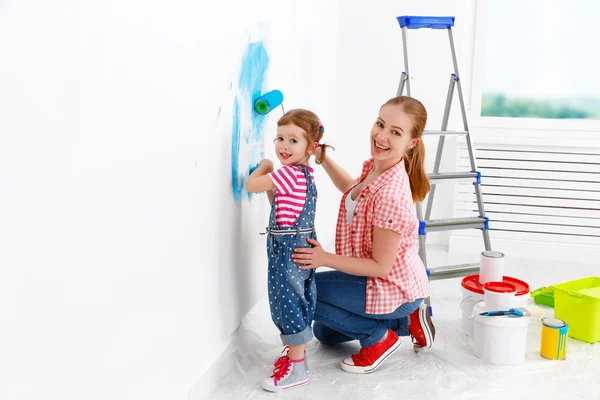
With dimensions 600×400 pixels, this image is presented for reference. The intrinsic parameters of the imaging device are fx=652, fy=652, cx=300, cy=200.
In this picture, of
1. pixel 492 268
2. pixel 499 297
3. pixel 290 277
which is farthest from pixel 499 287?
pixel 290 277

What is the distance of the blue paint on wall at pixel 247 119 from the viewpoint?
203cm

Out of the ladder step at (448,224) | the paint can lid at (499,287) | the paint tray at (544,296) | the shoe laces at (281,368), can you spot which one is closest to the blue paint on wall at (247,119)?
the shoe laces at (281,368)

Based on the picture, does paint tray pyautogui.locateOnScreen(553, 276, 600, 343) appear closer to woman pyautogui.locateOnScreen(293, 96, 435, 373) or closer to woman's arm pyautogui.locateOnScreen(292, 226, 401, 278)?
woman pyautogui.locateOnScreen(293, 96, 435, 373)

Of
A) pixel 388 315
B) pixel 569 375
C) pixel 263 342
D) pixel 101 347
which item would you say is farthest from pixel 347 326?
pixel 101 347

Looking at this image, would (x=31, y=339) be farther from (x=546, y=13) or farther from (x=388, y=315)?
(x=546, y=13)

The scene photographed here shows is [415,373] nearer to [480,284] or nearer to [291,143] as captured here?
[480,284]

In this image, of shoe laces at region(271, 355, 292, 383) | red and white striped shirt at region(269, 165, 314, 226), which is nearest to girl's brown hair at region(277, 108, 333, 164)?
red and white striped shirt at region(269, 165, 314, 226)

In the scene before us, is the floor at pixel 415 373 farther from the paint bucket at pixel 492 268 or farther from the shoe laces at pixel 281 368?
the paint bucket at pixel 492 268

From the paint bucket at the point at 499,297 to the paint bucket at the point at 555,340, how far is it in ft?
0.49

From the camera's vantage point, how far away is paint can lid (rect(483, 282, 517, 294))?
221 centimetres

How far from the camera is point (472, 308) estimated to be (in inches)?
94.9

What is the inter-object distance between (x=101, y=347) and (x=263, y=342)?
38.6 inches

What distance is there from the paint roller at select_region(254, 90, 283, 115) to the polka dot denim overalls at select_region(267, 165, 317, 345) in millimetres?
263

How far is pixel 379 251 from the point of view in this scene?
199cm
